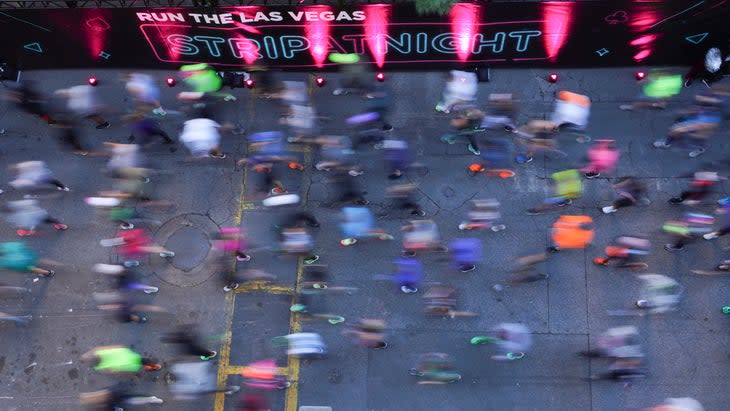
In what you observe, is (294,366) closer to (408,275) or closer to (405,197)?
(408,275)

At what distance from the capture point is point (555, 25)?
11664 millimetres

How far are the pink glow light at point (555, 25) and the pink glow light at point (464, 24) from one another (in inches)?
47.8

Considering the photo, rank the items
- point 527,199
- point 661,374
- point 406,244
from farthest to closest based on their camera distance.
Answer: point 527,199 < point 406,244 < point 661,374

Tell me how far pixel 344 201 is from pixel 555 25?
16.6 ft

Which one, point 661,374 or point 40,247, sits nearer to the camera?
point 661,374

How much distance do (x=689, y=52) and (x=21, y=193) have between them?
13.1 m

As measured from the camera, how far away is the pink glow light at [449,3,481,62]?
36.8ft

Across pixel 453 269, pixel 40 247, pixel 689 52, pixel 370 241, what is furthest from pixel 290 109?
pixel 689 52

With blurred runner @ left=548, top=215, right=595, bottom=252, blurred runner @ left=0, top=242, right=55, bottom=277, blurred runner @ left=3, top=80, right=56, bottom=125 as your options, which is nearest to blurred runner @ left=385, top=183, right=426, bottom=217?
blurred runner @ left=548, top=215, right=595, bottom=252

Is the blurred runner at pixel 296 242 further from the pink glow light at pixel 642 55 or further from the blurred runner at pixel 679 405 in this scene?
the pink glow light at pixel 642 55

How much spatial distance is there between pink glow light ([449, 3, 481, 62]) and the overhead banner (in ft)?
0.06

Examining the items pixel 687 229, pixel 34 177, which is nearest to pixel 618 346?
pixel 687 229

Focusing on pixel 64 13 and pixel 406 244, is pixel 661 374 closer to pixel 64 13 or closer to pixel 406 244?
pixel 406 244

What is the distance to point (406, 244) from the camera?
35.8 feet
